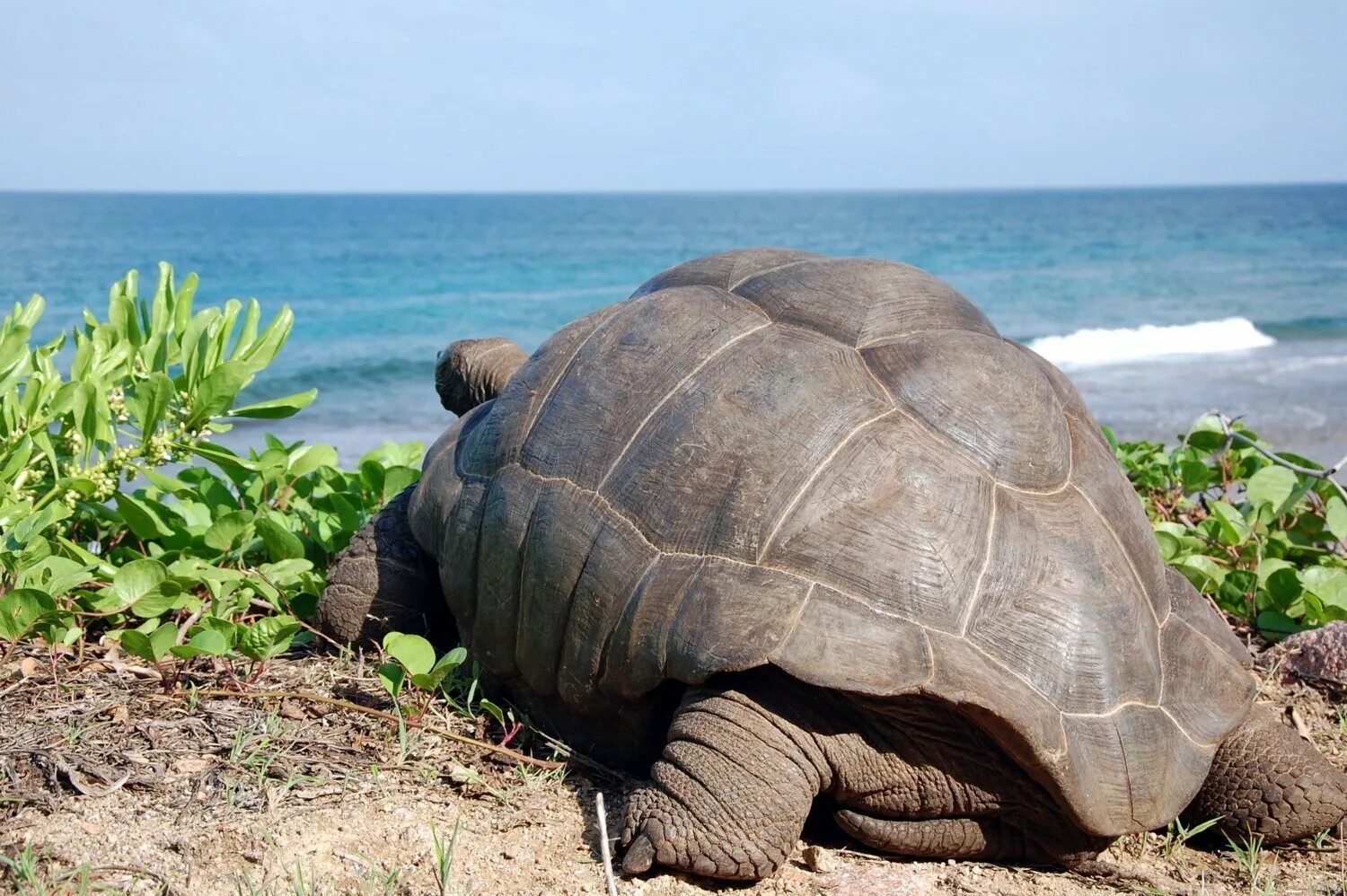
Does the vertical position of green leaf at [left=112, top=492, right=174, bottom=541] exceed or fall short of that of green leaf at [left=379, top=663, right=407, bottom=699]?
it exceeds it

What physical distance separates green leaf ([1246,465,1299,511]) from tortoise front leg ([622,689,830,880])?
104 inches

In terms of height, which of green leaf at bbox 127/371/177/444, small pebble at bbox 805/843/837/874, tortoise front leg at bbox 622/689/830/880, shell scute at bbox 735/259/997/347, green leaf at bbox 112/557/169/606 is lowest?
small pebble at bbox 805/843/837/874

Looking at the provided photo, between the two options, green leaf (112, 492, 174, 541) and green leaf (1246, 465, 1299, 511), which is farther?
green leaf (1246, 465, 1299, 511)

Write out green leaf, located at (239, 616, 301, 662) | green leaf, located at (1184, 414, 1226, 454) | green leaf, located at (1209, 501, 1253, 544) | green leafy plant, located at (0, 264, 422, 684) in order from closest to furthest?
1. green leaf, located at (239, 616, 301, 662)
2. green leafy plant, located at (0, 264, 422, 684)
3. green leaf, located at (1209, 501, 1253, 544)
4. green leaf, located at (1184, 414, 1226, 454)

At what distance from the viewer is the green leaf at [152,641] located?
10.1ft

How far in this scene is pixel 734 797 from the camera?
2.52 m

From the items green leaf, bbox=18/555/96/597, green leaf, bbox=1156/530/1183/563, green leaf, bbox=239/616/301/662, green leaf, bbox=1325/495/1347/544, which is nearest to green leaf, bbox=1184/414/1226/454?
green leaf, bbox=1325/495/1347/544

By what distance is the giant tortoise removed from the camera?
2471 millimetres

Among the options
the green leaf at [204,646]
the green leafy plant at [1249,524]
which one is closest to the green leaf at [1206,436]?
the green leafy plant at [1249,524]

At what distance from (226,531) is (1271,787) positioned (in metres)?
3.10

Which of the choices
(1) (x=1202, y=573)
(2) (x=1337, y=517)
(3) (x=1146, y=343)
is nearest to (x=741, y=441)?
(1) (x=1202, y=573)

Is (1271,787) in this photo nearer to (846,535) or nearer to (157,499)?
(846,535)

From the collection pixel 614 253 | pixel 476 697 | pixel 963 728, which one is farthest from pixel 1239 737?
pixel 614 253

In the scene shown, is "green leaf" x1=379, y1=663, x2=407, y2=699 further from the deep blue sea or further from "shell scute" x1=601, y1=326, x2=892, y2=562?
the deep blue sea
